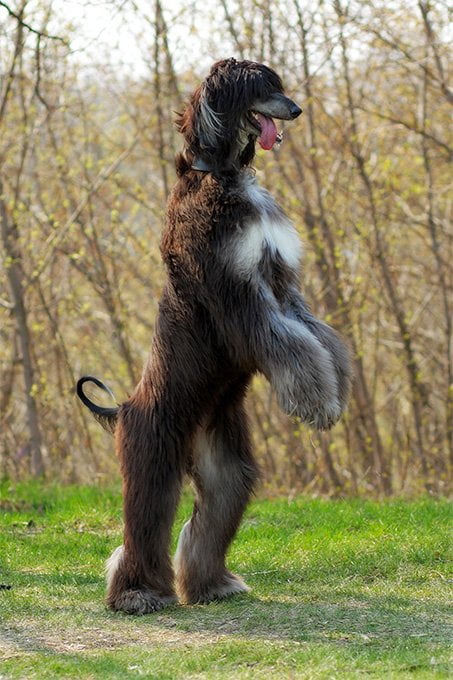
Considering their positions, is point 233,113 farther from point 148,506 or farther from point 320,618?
point 320,618

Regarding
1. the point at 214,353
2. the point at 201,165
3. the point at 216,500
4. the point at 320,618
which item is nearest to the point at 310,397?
the point at 214,353

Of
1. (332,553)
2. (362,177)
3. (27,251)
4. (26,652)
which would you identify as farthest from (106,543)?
(362,177)

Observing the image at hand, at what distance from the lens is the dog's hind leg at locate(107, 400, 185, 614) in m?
4.99

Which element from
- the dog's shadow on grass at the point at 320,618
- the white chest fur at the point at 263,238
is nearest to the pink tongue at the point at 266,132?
the white chest fur at the point at 263,238

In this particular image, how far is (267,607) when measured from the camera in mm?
5059

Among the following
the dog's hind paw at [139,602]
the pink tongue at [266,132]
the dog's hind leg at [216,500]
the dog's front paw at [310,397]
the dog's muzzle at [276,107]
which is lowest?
the dog's hind paw at [139,602]

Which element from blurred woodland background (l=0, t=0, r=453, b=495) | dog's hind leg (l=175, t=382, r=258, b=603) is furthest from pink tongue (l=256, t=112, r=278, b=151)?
blurred woodland background (l=0, t=0, r=453, b=495)

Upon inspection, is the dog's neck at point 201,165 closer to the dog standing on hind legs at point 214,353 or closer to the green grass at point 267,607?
the dog standing on hind legs at point 214,353

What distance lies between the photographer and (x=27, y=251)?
446 inches

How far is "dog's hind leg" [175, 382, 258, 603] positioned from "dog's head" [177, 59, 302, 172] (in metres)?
1.22

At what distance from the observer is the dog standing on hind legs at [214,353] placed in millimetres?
4715

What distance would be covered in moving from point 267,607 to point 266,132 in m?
2.25

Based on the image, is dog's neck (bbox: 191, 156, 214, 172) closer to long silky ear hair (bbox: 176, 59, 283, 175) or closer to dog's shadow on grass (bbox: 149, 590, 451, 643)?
long silky ear hair (bbox: 176, 59, 283, 175)

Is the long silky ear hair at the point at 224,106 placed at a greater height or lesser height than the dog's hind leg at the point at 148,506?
greater
